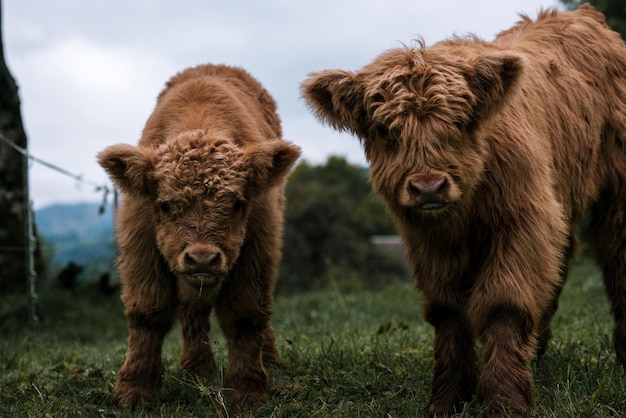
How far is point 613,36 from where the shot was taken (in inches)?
258

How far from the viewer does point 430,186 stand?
14.1 ft

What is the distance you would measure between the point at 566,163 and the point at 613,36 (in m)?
1.62

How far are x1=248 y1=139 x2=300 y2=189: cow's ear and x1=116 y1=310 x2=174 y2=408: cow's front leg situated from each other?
1.17 m

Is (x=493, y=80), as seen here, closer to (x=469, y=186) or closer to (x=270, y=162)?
(x=469, y=186)

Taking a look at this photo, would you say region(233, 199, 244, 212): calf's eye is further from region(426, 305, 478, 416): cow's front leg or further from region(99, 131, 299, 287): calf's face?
region(426, 305, 478, 416): cow's front leg

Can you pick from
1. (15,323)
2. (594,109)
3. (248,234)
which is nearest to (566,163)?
(594,109)

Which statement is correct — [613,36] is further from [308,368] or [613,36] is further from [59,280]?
[59,280]

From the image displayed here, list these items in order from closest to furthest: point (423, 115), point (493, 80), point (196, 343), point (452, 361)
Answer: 1. point (423, 115)
2. point (493, 80)
3. point (452, 361)
4. point (196, 343)

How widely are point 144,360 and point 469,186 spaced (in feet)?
8.56

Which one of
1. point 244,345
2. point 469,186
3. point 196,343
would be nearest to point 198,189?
point 244,345

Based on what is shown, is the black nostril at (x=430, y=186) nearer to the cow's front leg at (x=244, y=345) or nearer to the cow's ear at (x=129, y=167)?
the cow's front leg at (x=244, y=345)

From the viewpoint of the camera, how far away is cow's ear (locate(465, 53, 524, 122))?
4660 mm

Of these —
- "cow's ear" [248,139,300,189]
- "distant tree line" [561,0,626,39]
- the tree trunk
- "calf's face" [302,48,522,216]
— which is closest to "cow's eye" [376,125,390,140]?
"calf's face" [302,48,522,216]

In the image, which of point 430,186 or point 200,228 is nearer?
point 430,186
